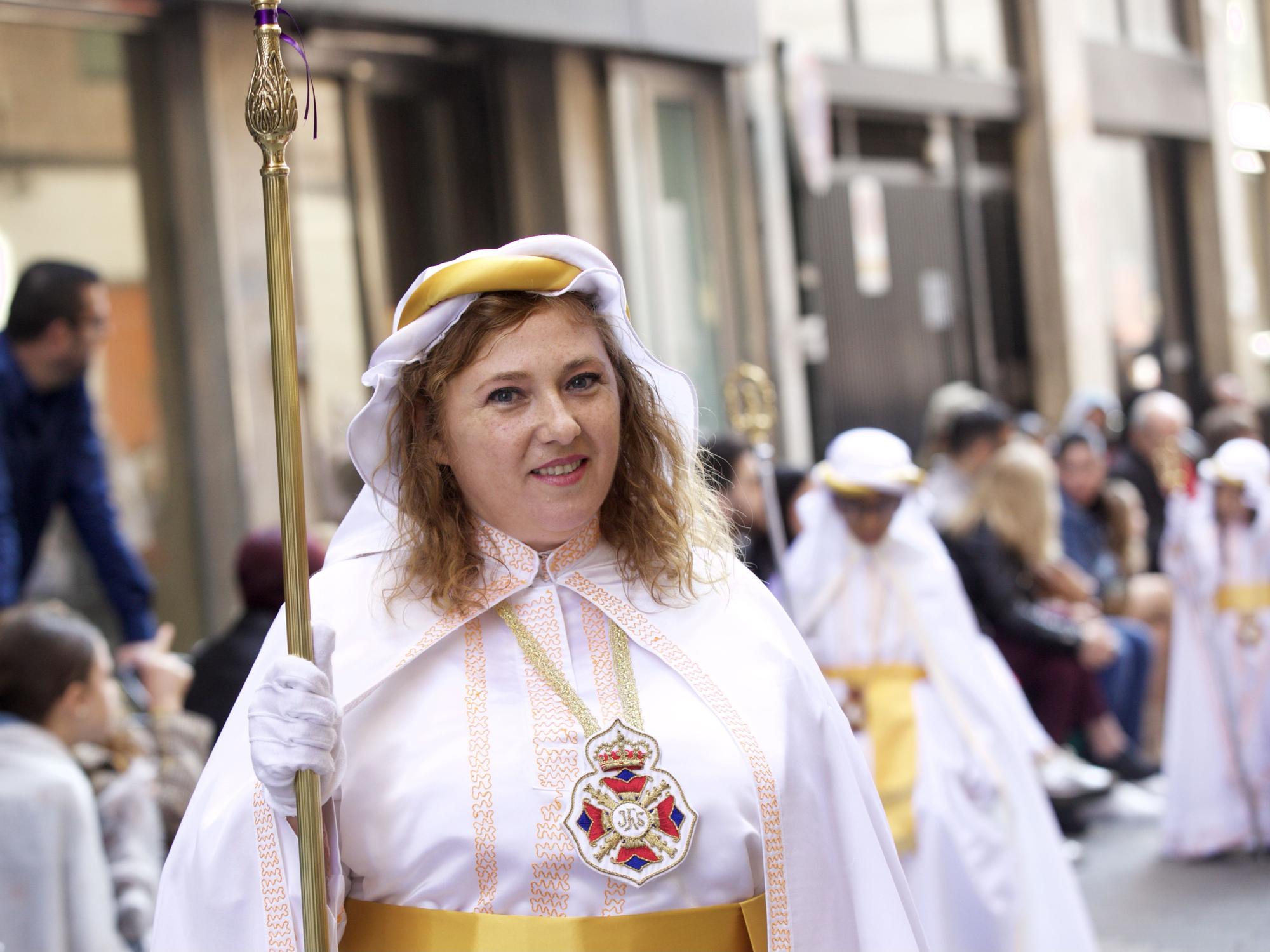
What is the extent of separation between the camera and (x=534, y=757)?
2.57 m

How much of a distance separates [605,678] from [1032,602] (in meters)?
6.06

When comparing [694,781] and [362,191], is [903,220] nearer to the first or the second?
[362,191]

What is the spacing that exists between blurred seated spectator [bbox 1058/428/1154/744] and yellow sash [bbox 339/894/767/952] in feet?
22.2

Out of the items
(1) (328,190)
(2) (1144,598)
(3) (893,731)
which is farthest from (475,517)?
(2) (1144,598)

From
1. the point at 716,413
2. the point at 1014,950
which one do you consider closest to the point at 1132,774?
the point at 716,413

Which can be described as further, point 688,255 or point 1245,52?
point 1245,52

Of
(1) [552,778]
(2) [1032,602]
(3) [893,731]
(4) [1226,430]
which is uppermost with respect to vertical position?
(4) [1226,430]

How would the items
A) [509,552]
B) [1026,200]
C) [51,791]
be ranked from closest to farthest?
[509,552] < [51,791] < [1026,200]

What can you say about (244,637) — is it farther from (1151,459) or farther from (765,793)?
(1151,459)

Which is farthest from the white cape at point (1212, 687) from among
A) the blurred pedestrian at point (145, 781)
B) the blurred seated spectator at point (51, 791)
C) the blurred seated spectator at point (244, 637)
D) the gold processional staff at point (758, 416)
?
the blurred seated spectator at point (51, 791)

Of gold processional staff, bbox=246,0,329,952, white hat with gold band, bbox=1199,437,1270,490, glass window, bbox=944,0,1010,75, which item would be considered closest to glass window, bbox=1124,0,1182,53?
glass window, bbox=944,0,1010,75

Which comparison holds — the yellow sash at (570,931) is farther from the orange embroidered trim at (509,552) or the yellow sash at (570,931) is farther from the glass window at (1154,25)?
the glass window at (1154,25)

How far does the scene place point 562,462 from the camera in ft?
8.59

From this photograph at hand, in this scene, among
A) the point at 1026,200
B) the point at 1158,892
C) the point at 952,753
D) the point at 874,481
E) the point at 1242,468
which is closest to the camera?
the point at 952,753
